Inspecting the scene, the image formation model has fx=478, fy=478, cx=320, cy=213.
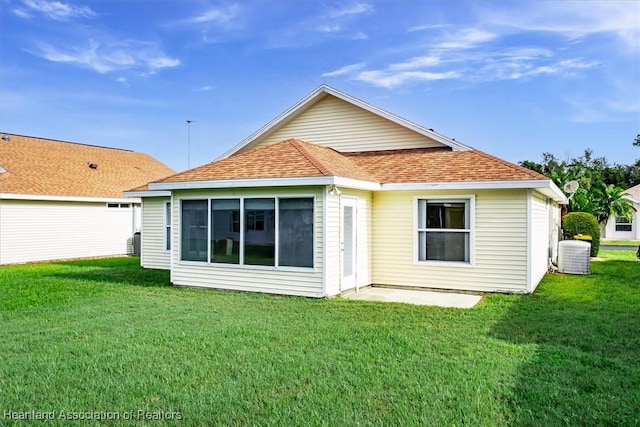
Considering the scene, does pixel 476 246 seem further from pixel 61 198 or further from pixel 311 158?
pixel 61 198

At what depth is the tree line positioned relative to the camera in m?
23.6

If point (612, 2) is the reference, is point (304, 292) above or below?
below

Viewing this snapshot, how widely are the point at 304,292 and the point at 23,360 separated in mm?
5406

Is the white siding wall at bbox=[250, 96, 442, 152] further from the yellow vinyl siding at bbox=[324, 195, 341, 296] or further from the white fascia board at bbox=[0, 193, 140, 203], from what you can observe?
the white fascia board at bbox=[0, 193, 140, 203]

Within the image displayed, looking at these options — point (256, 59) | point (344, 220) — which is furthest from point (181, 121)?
point (344, 220)

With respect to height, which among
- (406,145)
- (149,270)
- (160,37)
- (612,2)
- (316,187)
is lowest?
(149,270)

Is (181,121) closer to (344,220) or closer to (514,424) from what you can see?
(344,220)

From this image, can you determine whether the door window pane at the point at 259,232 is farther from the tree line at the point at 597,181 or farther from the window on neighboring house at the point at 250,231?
the tree line at the point at 597,181

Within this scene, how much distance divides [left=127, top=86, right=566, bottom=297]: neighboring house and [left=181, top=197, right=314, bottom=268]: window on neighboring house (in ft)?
A: 0.08

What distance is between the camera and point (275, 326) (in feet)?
23.9

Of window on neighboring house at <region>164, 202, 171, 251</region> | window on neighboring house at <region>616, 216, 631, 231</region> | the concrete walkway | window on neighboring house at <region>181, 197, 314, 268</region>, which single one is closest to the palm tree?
window on neighboring house at <region>616, 216, 631, 231</region>

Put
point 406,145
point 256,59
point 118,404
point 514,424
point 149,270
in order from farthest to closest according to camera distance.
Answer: point 256,59 < point 149,270 < point 406,145 < point 118,404 < point 514,424

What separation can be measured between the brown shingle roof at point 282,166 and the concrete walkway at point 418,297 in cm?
256

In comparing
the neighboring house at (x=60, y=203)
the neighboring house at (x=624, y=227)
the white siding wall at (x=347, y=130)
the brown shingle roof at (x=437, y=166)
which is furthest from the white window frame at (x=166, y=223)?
the neighboring house at (x=624, y=227)
